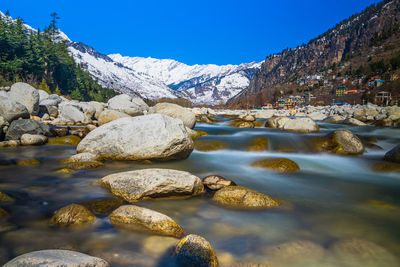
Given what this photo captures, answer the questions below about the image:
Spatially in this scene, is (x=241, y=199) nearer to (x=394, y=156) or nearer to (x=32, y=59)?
(x=394, y=156)

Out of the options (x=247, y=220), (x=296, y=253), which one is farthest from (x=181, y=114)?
(x=296, y=253)

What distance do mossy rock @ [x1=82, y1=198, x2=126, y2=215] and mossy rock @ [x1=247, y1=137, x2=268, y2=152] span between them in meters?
7.47

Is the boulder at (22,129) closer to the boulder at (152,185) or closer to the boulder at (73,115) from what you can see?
the boulder at (152,185)

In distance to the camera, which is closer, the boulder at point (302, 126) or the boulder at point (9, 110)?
the boulder at point (9, 110)

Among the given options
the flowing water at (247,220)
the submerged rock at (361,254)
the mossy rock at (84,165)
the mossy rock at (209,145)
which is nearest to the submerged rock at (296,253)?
the flowing water at (247,220)

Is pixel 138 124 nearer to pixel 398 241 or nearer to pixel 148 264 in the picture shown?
pixel 148 264

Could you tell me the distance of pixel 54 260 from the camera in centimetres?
230

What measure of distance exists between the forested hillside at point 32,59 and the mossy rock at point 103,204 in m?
48.2

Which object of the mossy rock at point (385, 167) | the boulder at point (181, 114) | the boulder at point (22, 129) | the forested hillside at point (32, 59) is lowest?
the mossy rock at point (385, 167)

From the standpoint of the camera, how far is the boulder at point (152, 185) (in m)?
5.04

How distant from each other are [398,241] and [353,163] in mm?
5794

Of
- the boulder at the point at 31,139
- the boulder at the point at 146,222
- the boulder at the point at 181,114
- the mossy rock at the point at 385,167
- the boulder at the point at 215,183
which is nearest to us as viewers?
the boulder at the point at 146,222

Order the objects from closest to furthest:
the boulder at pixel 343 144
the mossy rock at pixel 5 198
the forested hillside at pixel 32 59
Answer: the mossy rock at pixel 5 198 → the boulder at pixel 343 144 → the forested hillside at pixel 32 59

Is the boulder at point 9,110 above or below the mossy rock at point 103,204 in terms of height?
above
